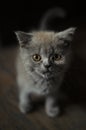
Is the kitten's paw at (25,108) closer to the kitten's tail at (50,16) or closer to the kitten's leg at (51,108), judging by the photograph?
the kitten's leg at (51,108)

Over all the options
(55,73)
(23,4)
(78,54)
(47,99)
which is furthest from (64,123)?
(23,4)

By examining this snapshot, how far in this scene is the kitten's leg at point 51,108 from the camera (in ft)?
4.30

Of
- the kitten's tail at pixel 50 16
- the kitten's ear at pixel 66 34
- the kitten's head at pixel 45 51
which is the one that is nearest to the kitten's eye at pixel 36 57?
the kitten's head at pixel 45 51

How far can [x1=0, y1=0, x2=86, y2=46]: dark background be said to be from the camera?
1.72 metres

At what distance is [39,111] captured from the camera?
1341 mm

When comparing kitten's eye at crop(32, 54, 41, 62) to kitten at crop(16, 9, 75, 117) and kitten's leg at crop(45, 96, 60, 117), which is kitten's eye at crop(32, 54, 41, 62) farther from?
kitten's leg at crop(45, 96, 60, 117)

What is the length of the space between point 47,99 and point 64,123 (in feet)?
0.52

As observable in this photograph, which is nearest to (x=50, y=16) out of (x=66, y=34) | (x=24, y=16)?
(x=24, y=16)

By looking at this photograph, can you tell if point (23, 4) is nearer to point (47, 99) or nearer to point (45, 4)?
point (45, 4)

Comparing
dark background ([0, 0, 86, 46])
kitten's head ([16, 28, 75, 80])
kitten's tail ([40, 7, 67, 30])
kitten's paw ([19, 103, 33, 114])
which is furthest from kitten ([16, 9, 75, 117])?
dark background ([0, 0, 86, 46])

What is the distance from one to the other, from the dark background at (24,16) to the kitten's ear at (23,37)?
26.6 inches

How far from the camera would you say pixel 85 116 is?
Result: 52.2 inches

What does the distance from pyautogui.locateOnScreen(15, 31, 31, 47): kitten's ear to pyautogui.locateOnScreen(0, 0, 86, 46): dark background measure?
68 centimetres

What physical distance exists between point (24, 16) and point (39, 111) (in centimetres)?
79
